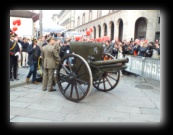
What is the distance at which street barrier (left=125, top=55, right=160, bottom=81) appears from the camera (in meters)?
7.47

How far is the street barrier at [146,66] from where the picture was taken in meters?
7.47

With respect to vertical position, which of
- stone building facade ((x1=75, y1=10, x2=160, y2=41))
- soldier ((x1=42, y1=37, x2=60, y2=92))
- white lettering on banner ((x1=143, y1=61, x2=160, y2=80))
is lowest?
white lettering on banner ((x1=143, y1=61, x2=160, y2=80))

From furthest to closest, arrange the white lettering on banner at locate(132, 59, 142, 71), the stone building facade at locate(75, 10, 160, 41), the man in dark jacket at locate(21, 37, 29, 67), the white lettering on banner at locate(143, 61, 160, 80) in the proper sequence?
the stone building facade at locate(75, 10, 160, 41)
the man in dark jacket at locate(21, 37, 29, 67)
the white lettering on banner at locate(132, 59, 142, 71)
the white lettering on banner at locate(143, 61, 160, 80)

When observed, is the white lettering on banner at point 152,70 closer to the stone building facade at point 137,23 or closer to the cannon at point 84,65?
the cannon at point 84,65

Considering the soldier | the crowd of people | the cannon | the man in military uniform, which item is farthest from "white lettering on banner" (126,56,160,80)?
the man in military uniform

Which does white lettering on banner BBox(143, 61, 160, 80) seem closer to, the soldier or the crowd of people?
the crowd of people

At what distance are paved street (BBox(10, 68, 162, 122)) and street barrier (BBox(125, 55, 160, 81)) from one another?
94 centimetres

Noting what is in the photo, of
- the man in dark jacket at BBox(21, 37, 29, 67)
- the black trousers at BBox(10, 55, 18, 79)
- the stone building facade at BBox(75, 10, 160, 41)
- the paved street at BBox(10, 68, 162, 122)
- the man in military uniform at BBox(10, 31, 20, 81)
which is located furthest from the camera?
the stone building facade at BBox(75, 10, 160, 41)

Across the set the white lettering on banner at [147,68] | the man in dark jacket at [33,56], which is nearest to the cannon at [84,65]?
the man in dark jacket at [33,56]

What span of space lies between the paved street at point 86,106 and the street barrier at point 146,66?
94cm

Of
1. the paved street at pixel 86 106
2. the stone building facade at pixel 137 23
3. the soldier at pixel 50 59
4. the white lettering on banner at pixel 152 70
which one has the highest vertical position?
the stone building facade at pixel 137 23
